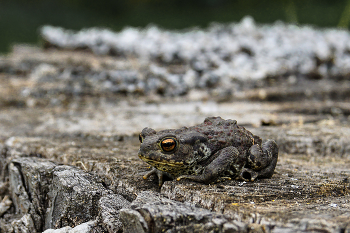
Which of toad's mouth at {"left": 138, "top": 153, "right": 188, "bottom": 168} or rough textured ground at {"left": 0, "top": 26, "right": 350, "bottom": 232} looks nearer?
rough textured ground at {"left": 0, "top": 26, "right": 350, "bottom": 232}

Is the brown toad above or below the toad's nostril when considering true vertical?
above

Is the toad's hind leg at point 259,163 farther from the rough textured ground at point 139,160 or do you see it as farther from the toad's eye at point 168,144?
the toad's eye at point 168,144

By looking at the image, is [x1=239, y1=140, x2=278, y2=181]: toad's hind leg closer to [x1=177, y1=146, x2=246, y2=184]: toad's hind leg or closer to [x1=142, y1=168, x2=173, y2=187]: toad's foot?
[x1=177, y1=146, x2=246, y2=184]: toad's hind leg

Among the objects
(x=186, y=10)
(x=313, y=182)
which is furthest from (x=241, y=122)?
(x=186, y=10)

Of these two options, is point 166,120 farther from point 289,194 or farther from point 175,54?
point 175,54

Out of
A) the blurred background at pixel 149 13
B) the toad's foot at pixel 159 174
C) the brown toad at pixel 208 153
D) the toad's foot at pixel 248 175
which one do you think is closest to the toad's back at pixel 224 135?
the brown toad at pixel 208 153

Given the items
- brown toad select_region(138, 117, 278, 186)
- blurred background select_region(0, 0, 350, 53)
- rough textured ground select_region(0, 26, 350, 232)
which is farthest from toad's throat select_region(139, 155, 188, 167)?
blurred background select_region(0, 0, 350, 53)
